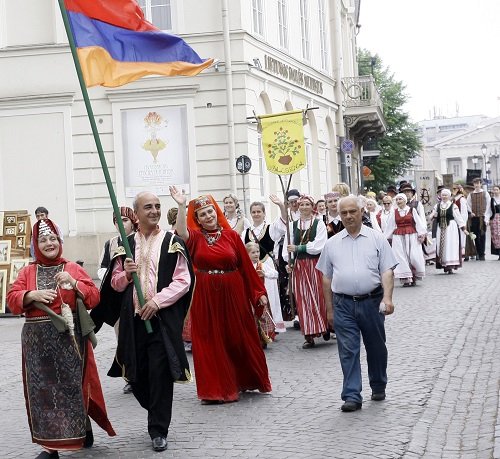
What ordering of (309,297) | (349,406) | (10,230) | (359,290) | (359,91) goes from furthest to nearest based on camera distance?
(359,91) < (10,230) < (309,297) < (359,290) < (349,406)

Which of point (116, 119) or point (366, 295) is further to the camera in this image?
point (116, 119)

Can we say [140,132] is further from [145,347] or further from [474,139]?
[474,139]

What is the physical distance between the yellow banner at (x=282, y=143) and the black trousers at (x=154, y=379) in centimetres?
848

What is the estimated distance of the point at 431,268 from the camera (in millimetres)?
27828

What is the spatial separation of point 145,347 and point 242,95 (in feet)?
62.3

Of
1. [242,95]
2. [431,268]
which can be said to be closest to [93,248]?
[242,95]

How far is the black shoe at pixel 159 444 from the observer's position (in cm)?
780

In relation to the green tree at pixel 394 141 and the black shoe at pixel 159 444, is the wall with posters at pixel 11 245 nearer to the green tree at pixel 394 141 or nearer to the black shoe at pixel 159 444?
the black shoe at pixel 159 444

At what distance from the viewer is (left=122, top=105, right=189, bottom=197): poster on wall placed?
26844mm

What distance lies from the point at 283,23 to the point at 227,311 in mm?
22558

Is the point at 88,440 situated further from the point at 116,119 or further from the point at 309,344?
the point at 116,119

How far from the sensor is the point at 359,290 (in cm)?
912

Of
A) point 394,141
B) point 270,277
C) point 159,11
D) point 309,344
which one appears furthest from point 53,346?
point 394,141

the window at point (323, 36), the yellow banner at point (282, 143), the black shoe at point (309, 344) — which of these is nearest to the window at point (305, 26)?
the window at point (323, 36)
